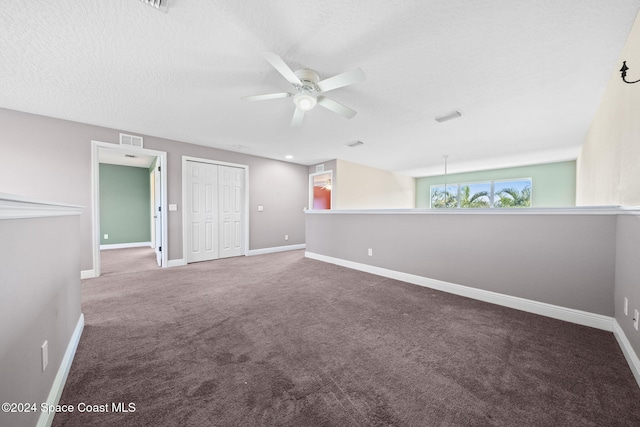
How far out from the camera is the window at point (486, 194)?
271 inches

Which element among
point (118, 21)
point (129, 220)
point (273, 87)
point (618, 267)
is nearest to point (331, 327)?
point (618, 267)

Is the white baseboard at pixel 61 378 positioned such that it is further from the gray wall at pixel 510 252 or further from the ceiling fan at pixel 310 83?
the gray wall at pixel 510 252

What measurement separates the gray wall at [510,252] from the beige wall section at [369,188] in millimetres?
2535

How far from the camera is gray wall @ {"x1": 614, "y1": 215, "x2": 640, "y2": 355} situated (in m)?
1.53

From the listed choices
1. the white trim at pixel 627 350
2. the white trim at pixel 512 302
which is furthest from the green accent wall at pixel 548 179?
the white trim at pixel 627 350

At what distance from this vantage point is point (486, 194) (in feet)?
25.2

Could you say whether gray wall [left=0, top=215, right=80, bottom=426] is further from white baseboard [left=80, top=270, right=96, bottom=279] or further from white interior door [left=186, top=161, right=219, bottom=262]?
white interior door [left=186, top=161, right=219, bottom=262]

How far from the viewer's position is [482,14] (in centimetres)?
170

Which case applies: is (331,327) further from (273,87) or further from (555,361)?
(273,87)

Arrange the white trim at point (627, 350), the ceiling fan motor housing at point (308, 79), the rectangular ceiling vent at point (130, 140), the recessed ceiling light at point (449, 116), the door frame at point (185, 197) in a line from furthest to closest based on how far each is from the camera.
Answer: the door frame at point (185, 197)
the rectangular ceiling vent at point (130, 140)
the recessed ceiling light at point (449, 116)
the ceiling fan motor housing at point (308, 79)
the white trim at point (627, 350)

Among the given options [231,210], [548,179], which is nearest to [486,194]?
[548,179]

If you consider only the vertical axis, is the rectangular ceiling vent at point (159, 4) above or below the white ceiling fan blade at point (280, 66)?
above

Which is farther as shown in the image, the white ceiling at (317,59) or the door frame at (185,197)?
the door frame at (185,197)

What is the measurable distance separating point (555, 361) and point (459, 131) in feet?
11.8
